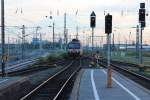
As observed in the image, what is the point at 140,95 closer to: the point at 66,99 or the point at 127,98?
the point at 127,98

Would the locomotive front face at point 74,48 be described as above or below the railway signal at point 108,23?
below

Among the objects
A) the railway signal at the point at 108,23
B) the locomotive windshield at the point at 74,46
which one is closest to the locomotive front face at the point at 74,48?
the locomotive windshield at the point at 74,46

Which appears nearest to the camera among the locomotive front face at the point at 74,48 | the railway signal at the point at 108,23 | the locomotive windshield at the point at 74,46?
the railway signal at the point at 108,23

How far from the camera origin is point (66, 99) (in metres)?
23.2

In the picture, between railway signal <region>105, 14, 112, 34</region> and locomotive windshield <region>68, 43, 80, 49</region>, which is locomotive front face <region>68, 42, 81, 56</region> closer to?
locomotive windshield <region>68, 43, 80, 49</region>

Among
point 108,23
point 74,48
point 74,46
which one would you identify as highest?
point 108,23

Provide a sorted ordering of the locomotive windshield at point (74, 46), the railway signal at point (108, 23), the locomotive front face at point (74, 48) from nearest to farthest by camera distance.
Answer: the railway signal at point (108, 23)
the locomotive front face at point (74, 48)
the locomotive windshield at point (74, 46)

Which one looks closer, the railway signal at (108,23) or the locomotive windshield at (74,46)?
the railway signal at (108,23)

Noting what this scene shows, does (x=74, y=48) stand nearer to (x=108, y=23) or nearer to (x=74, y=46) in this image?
(x=74, y=46)

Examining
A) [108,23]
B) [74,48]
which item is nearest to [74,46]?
[74,48]

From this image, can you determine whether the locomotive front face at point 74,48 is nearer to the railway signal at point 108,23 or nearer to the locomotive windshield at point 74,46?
the locomotive windshield at point 74,46

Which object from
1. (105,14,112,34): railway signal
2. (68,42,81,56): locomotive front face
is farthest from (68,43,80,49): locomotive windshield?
(105,14,112,34): railway signal

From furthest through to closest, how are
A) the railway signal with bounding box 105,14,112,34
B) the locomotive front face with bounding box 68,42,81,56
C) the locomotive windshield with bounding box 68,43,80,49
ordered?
the locomotive windshield with bounding box 68,43,80,49 → the locomotive front face with bounding box 68,42,81,56 → the railway signal with bounding box 105,14,112,34

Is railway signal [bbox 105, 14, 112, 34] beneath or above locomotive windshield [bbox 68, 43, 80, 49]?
above
